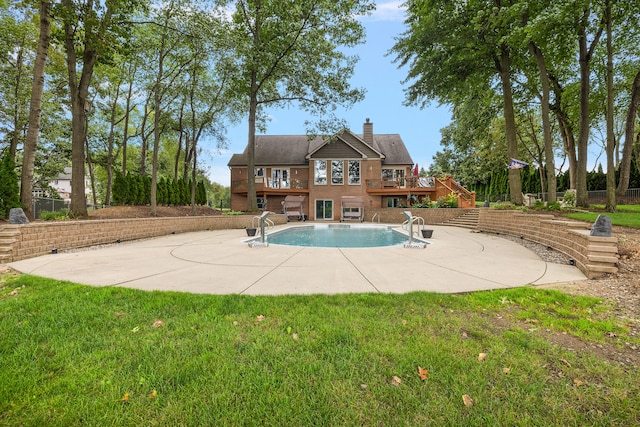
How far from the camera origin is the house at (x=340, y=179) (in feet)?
69.0


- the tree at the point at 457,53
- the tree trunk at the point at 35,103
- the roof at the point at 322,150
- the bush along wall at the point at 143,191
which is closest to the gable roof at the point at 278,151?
the roof at the point at 322,150

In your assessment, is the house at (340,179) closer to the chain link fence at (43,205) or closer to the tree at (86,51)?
the chain link fence at (43,205)

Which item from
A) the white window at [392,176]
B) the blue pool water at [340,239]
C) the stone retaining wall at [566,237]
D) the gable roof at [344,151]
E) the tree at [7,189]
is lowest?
the blue pool water at [340,239]

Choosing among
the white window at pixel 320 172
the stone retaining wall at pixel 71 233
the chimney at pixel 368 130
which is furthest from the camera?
the chimney at pixel 368 130

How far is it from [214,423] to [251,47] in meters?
15.8

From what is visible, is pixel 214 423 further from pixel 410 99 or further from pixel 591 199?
pixel 591 199

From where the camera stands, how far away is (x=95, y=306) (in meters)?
2.96

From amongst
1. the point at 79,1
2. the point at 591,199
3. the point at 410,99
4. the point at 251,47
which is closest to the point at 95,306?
the point at 79,1

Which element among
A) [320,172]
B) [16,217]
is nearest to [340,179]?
[320,172]

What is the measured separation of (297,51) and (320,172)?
936 cm

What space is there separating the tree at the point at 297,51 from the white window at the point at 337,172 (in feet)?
17.5

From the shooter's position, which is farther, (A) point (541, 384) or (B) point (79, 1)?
(B) point (79, 1)

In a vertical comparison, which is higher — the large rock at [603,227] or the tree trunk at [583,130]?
the tree trunk at [583,130]

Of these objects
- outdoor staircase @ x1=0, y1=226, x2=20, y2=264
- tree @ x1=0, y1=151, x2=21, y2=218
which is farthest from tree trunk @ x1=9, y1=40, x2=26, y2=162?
outdoor staircase @ x1=0, y1=226, x2=20, y2=264
